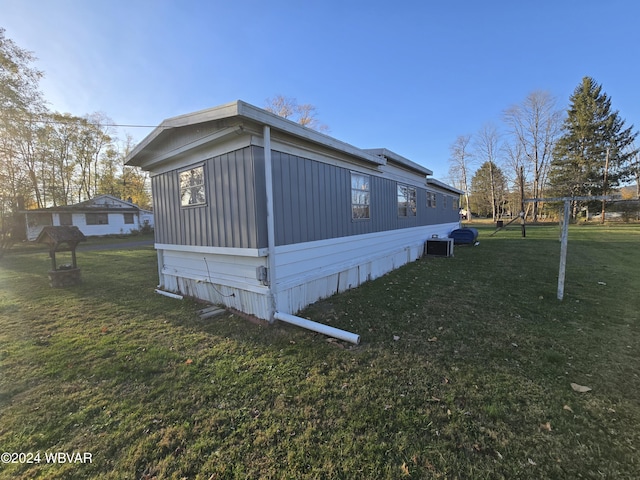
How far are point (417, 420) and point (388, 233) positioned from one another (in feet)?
Answer: 20.0

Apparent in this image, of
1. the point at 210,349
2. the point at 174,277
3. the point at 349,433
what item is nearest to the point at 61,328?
the point at 174,277

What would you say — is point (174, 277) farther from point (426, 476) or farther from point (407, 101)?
point (407, 101)

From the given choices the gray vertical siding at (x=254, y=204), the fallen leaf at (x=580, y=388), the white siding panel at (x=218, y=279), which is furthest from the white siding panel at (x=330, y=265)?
the fallen leaf at (x=580, y=388)

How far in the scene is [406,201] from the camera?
31.0 ft

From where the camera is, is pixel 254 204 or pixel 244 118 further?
pixel 254 204

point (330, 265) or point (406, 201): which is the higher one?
point (406, 201)

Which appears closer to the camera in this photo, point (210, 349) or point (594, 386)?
point (594, 386)

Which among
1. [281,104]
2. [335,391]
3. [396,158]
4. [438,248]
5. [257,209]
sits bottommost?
[335,391]

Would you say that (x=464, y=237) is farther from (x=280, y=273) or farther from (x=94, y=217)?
(x=94, y=217)

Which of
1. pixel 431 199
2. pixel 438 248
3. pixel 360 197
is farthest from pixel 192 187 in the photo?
pixel 431 199

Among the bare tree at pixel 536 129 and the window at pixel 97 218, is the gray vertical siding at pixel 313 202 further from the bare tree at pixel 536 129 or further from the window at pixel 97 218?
the bare tree at pixel 536 129

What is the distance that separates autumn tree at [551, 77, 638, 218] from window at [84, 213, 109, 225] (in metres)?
43.6

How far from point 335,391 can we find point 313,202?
3.26 metres

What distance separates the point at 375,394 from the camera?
250 centimetres
